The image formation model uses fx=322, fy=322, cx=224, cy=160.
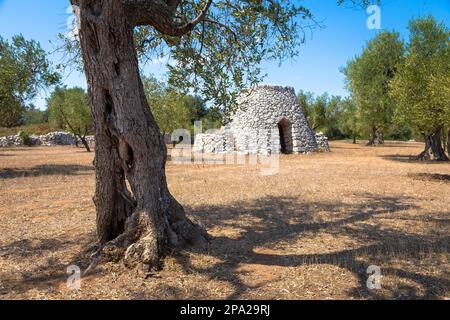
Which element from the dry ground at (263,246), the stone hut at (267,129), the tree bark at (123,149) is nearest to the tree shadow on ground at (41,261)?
the dry ground at (263,246)

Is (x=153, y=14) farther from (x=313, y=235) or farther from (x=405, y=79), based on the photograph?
(x=405, y=79)

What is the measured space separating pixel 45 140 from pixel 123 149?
1847 inches

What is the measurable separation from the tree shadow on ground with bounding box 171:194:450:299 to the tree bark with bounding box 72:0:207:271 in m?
0.65

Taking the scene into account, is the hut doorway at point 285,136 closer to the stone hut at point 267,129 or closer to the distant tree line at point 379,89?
the stone hut at point 267,129

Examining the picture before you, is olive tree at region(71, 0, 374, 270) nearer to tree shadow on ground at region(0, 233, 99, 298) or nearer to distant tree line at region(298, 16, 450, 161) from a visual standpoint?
tree shadow on ground at region(0, 233, 99, 298)

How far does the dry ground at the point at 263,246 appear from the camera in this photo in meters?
3.96

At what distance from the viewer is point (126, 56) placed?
4566mm

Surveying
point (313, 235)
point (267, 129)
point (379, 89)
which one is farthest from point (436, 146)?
point (313, 235)

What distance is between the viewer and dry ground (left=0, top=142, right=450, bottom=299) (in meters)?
3.96

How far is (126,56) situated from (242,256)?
11.3 ft

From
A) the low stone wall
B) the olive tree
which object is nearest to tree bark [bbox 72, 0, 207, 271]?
the olive tree

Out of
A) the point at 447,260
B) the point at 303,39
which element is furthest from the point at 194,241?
the point at 303,39

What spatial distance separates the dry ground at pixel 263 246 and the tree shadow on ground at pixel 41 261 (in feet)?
0.06
